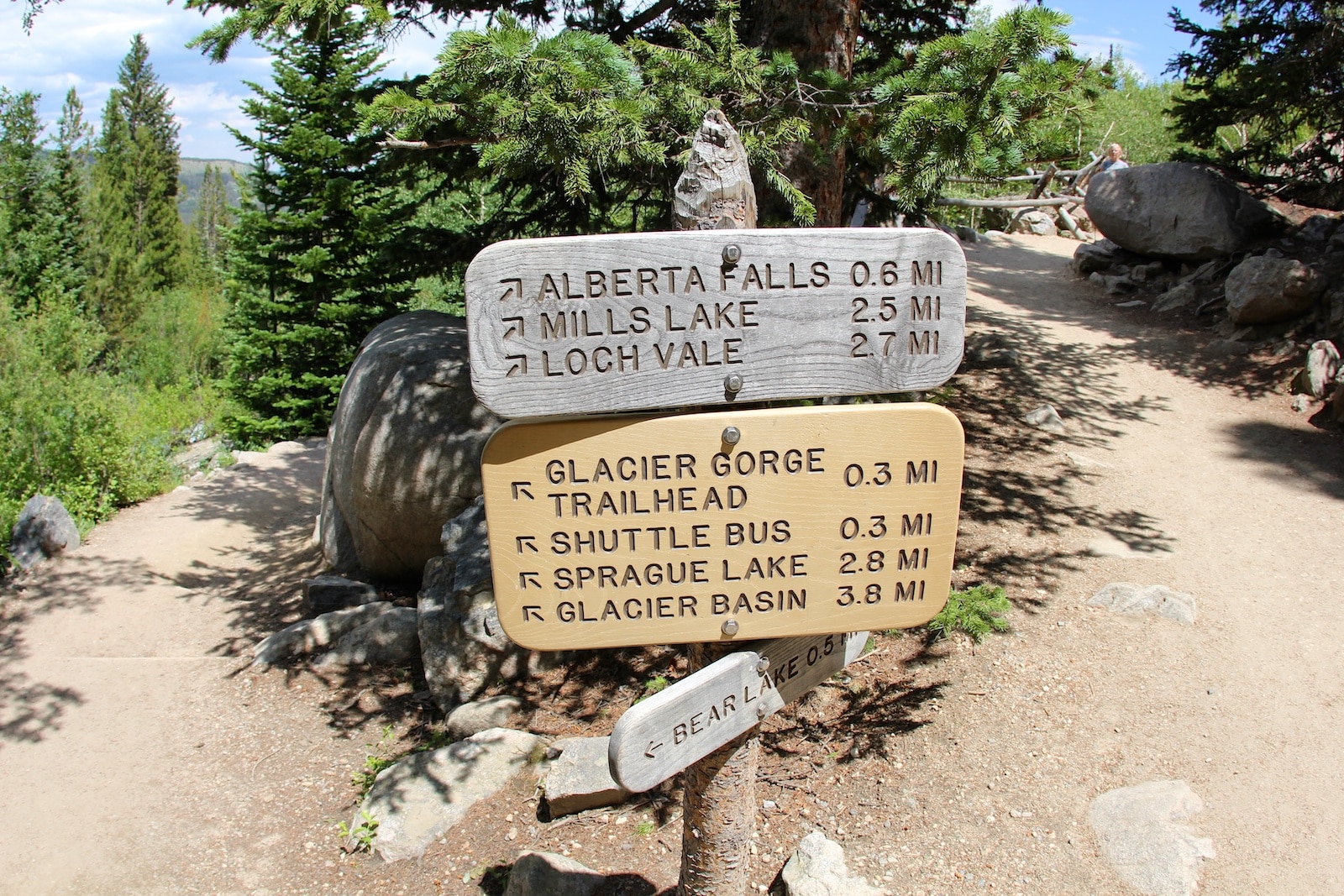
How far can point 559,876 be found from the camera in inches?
143

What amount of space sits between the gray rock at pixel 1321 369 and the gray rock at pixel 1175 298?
2566 mm

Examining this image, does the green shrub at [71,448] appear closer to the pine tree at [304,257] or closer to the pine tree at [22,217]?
the pine tree at [304,257]

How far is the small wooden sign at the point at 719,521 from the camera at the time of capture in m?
2.02

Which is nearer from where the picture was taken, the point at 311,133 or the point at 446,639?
the point at 446,639

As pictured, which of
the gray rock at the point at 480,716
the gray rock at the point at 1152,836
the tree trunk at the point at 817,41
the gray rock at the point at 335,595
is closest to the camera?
the gray rock at the point at 1152,836

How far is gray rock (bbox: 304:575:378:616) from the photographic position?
6844mm

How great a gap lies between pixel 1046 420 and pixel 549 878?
583 centimetres

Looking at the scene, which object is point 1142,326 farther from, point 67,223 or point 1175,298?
point 67,223

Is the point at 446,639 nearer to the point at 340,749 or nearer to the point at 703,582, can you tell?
the point at 340,749

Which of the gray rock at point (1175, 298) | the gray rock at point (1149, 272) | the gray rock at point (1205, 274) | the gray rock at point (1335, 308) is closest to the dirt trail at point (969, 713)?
the gray rock at point (1335, 308)

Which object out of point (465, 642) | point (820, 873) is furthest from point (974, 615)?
point (465, 642)

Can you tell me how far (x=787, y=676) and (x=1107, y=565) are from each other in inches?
157

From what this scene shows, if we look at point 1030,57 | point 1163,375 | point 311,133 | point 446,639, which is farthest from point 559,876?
point 311,133

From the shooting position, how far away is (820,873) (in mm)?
3486
